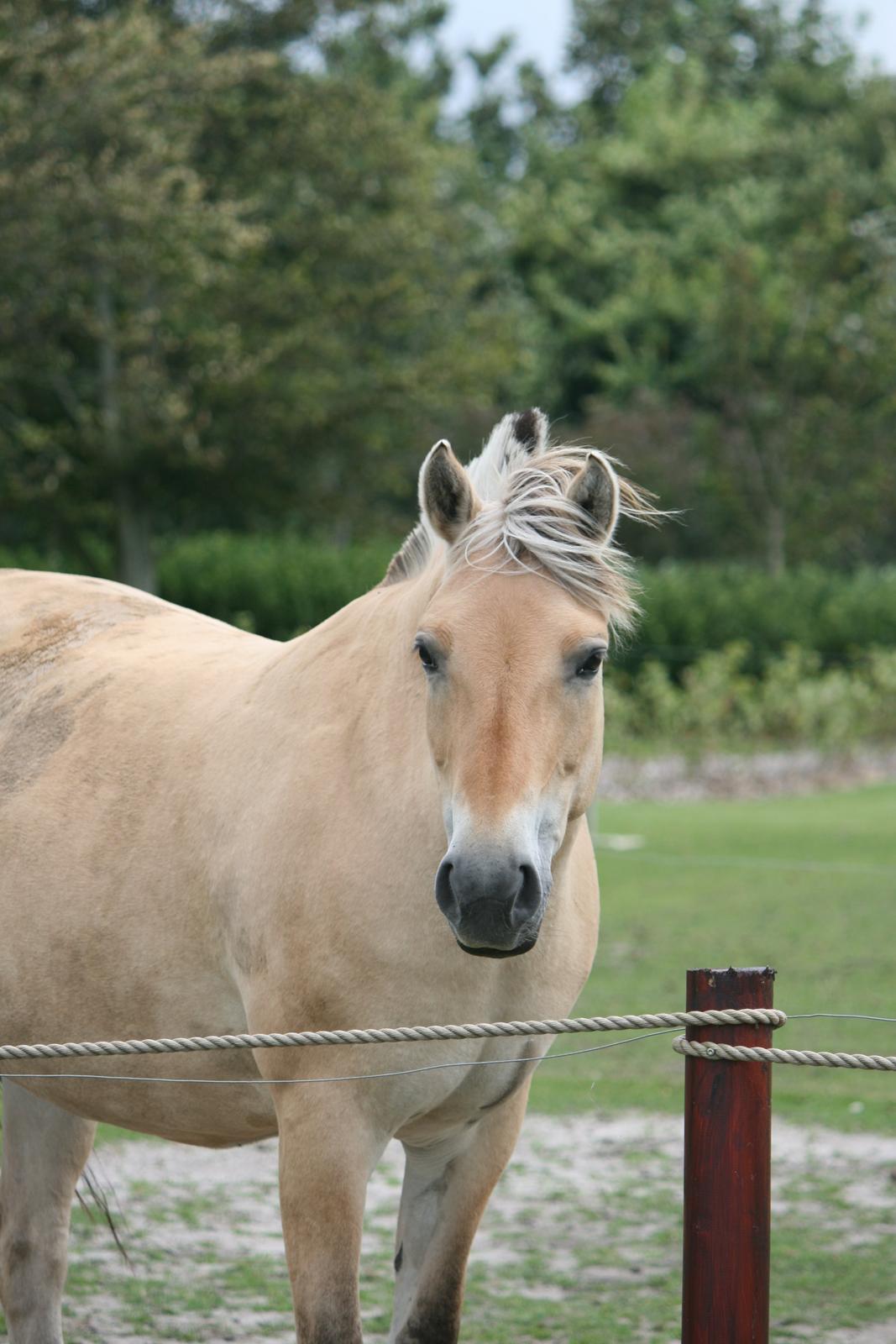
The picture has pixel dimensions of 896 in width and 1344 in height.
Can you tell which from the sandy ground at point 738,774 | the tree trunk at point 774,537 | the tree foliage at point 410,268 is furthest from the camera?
the tree trunk at point 774,537

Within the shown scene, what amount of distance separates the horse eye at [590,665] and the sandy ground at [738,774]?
12198 millimetres

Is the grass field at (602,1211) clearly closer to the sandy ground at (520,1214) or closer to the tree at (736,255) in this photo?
the sandy ground at (520,1214)

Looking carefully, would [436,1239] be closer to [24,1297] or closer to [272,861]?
[272,861]

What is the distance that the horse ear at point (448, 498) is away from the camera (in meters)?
2.62

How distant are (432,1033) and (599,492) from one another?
97 centimetres

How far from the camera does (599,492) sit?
2609 millimetres

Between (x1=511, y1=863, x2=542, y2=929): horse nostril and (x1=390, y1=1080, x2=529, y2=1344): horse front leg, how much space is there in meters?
0.75

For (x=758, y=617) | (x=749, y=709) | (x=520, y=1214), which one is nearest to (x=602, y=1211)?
(x=520, y=1214)

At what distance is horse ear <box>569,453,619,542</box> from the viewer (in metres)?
2.57

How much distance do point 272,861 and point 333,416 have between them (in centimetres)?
1948

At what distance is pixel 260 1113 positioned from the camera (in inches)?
115

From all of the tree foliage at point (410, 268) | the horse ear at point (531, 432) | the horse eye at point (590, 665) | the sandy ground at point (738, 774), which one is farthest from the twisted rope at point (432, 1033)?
the tree foliage at point (410, 268)

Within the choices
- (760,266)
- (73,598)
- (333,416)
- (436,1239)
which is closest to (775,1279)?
(436,1239)

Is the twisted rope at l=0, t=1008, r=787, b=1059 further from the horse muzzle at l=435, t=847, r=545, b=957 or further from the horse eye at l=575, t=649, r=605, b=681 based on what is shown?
the horse eye at l=575, t=649, r=605, b=681
